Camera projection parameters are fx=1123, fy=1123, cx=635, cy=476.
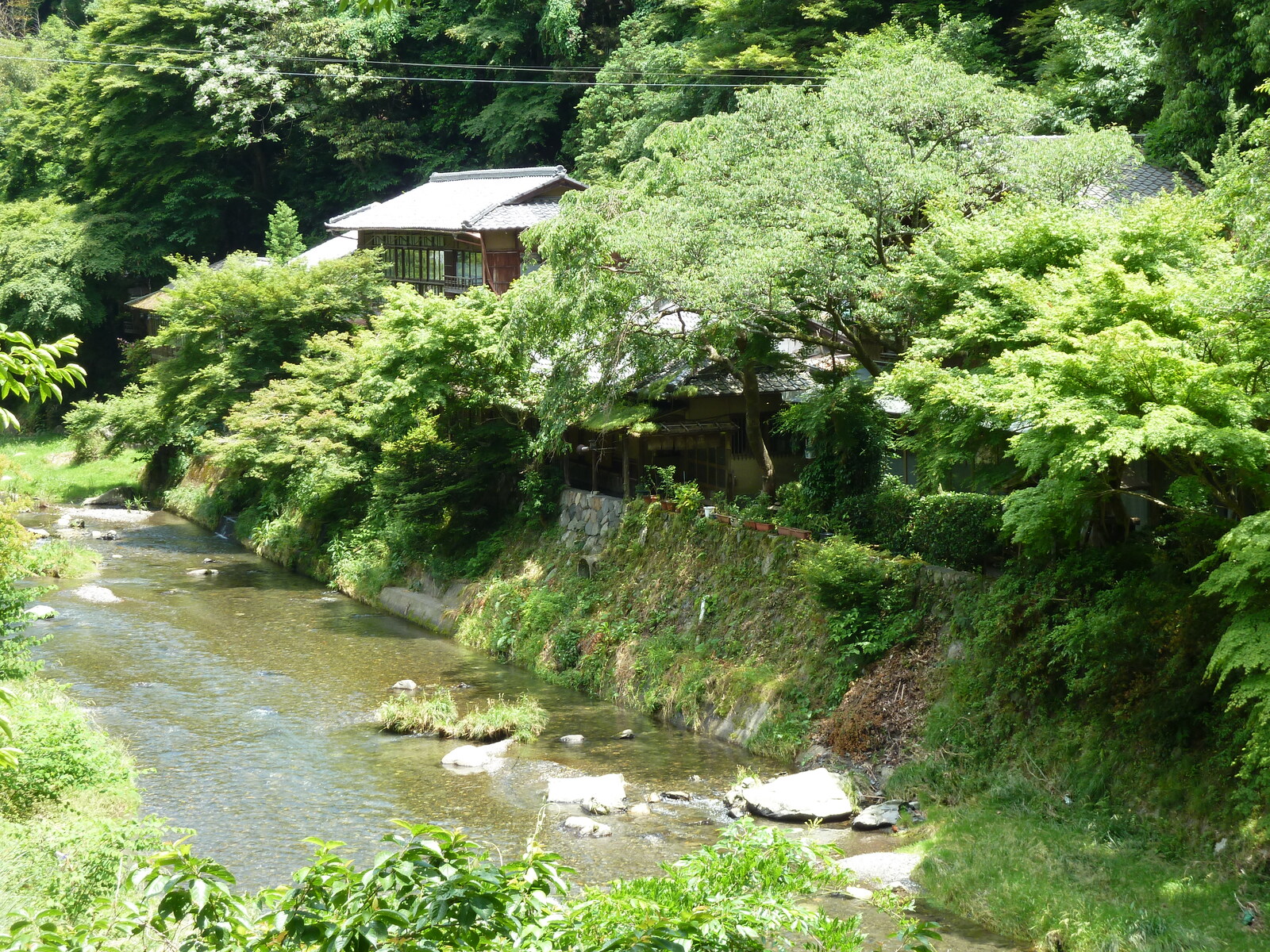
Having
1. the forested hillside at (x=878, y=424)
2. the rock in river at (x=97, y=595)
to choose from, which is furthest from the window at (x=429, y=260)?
the rock in river at (x=97, y=595)

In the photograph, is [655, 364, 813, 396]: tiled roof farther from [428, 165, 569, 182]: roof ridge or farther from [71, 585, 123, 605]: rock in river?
[71, 585, 123, 605]: rock in river

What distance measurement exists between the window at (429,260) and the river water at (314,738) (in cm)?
1251

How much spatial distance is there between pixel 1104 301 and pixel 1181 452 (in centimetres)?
196

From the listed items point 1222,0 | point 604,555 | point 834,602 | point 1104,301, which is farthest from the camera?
point 604,555

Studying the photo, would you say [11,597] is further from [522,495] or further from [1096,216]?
[1096,216]

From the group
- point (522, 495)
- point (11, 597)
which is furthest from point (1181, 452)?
point (522, 495)

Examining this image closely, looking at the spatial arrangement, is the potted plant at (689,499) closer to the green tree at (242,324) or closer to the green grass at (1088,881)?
the green grass at (1088,881)

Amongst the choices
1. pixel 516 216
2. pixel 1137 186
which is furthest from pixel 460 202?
pixel 1137 186

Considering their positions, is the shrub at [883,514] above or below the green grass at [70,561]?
above

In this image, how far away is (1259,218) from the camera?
13133 mm

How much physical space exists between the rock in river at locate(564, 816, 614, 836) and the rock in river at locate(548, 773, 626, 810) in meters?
0.59

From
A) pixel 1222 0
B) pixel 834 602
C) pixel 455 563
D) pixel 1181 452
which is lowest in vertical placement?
pixel 455 563

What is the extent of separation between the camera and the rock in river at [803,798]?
15.5 metres

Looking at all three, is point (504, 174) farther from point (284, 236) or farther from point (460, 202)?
point (284, 236)
